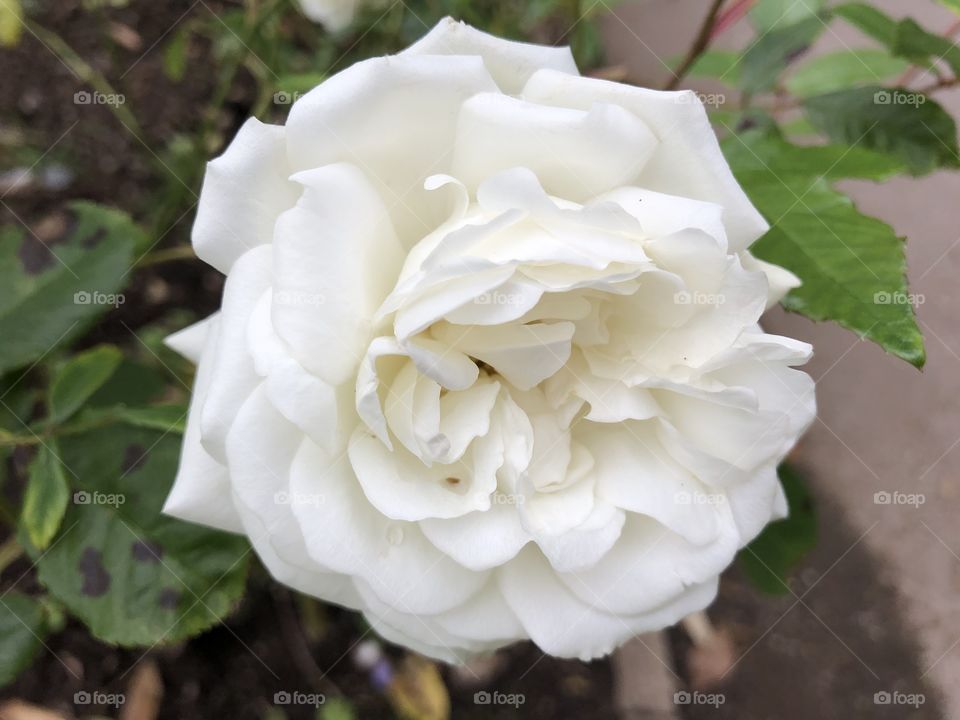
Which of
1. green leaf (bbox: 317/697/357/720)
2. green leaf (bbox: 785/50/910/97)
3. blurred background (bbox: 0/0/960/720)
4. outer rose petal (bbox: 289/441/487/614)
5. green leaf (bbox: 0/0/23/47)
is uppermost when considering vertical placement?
green leaf (bbox: 785/50/910/97)

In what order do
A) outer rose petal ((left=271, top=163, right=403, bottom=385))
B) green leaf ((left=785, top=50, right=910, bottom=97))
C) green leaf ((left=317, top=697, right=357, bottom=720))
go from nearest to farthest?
outer rose petal ((left=271, top=163, right=403, bottom=385)) → green leaf ((left=785, top=50, right=910, bottom=97)) → green leaf ((left=317, top=697, right=357, bottom=720))

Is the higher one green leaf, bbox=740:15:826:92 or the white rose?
green leaf, bbox=740:15:826:92

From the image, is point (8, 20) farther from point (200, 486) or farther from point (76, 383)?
point (200, 486)

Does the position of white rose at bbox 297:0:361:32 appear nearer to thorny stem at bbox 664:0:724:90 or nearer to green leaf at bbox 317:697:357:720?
thorny stem at bbox 664:0:724:90

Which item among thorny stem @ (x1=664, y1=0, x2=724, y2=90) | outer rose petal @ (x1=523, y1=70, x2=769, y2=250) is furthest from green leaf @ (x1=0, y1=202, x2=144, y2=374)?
thorny stem @ (x1=664, y1=0, x2=724, y2=90)

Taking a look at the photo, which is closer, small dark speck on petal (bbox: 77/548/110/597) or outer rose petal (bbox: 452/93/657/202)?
outer rose petal (bbox: 452/93/657/202)
